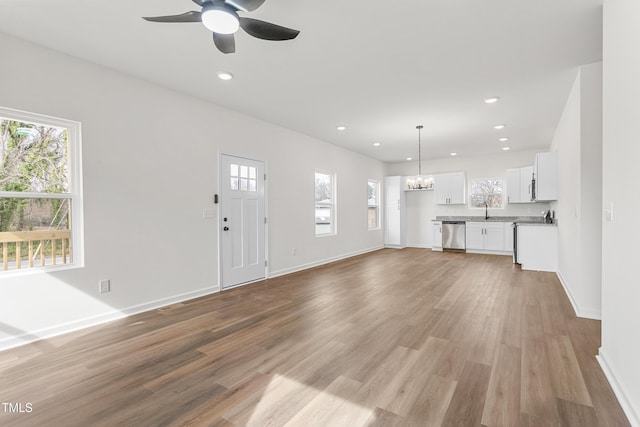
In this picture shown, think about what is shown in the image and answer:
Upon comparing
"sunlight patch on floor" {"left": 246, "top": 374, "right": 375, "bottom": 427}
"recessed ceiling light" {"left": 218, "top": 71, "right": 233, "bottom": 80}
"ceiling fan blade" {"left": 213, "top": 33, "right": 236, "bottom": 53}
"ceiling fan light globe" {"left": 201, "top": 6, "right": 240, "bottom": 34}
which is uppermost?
"recessed ceiling light" {"left": 218, "top": 71, "right": 233, "bottom": 80}

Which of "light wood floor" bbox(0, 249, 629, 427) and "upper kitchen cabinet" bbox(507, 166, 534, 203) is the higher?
"upper kitchen cabinet" bbox(507, 166, 534, 203)

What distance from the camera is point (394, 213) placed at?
9102 mm

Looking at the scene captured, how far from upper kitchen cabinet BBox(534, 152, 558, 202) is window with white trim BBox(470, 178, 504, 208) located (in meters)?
2.86

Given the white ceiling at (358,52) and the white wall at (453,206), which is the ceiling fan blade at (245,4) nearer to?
the white ceiling at (358,52)

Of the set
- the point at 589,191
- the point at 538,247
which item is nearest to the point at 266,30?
the point at 589,191

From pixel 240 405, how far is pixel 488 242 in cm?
768

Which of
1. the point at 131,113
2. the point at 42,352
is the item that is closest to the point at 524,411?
the point at 42,352

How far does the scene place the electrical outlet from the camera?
3215 millimetres

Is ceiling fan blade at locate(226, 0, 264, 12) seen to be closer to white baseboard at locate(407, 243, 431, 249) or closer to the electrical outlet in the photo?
the electrical outlet

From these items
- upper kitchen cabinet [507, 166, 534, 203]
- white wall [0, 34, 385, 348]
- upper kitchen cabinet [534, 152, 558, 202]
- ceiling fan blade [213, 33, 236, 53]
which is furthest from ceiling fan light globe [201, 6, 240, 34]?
upper kitchen cabinet [507, 166, 534, 203]

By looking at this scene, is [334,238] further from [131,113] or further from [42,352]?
[42,352]

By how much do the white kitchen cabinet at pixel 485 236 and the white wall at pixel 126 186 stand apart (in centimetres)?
592

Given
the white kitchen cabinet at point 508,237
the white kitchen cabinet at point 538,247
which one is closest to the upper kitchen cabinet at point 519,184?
the white kitchen cabinet at point 508,237

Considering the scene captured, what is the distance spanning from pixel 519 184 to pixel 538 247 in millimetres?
2359
